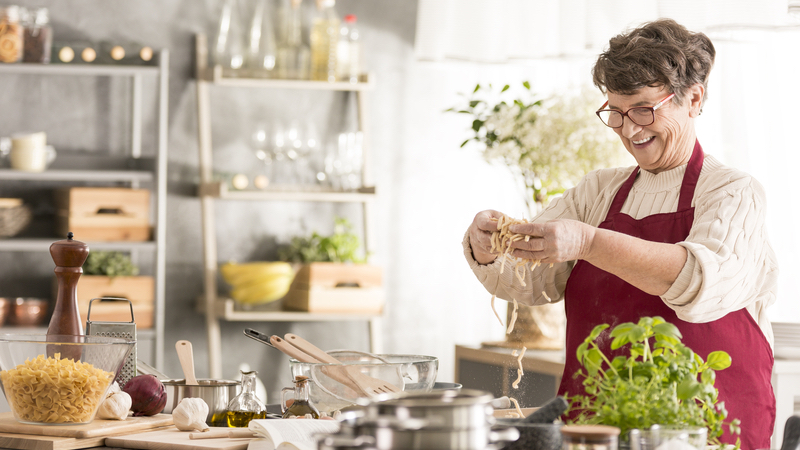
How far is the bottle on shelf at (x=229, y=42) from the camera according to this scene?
3.62 metres

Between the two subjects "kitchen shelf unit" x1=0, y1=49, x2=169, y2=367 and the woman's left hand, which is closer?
the woman's left hand

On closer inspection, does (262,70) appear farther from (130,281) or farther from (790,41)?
(790,41)

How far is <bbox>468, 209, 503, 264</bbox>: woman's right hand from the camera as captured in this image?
1.68 meters

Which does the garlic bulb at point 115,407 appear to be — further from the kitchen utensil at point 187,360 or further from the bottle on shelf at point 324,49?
the bottle on shelf at point 324,49

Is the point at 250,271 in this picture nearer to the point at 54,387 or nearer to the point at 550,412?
the point at 54,387

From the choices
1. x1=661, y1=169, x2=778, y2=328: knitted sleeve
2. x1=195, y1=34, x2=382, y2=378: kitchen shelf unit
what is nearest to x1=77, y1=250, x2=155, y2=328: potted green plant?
x1=195, y1=34, x2=382, y2=378: kitchen shelf unit

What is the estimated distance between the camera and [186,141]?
3.71 m

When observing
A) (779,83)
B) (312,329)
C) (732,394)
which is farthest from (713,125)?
(312,329)

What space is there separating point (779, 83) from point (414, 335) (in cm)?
A: 208

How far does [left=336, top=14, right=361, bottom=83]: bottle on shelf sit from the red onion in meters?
2.30

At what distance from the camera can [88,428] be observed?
1.38 meters

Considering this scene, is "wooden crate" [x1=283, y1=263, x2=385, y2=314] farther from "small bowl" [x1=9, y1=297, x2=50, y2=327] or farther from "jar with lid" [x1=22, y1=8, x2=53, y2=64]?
"jar with lid" [x1=22, y1=8, x2=53, y2=64]

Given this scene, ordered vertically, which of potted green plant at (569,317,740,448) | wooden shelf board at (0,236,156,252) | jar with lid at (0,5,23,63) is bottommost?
potted green plant at (569,317,740,448)

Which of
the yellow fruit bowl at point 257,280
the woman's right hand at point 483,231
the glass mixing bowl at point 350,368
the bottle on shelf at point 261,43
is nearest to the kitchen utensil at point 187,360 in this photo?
the glass mixing bowl at point 350,368
